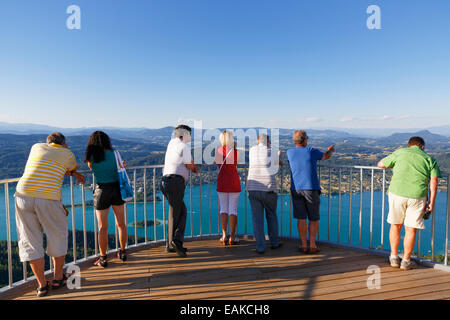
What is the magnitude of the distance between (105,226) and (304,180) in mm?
2388

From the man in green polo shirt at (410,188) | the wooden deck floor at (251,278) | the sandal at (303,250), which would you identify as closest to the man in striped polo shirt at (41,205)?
the wooden deck floor at (251,278)

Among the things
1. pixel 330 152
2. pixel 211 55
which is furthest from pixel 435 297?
pixel 211 55

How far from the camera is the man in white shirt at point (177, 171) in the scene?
9.67ft

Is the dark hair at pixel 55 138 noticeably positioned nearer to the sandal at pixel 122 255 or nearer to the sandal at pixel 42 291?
the sandal at pixel 42 291

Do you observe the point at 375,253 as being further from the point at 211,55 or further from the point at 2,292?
the point at 211,55

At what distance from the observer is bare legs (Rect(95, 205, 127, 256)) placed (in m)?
2.76

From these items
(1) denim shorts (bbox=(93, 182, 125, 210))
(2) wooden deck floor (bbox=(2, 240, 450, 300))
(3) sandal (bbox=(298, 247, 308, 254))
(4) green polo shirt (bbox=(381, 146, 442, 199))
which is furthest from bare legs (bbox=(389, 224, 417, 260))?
(1) denim shorts (bbox=(93, 182, 125, 210))

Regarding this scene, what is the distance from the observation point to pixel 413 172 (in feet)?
8.62

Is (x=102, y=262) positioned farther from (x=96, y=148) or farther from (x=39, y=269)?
(x=96, y=148)

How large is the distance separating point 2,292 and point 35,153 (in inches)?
51.3

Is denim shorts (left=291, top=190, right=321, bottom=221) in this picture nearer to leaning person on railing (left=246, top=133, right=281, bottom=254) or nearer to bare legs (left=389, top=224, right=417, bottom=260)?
leaning person on railing (left=246, top=133, right=281, bottom=254)

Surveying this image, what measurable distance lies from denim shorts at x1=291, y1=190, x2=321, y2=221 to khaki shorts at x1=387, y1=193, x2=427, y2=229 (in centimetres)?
78

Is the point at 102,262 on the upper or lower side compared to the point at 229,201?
lower

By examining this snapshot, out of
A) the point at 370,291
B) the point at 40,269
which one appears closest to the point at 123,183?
the point at 40,269
